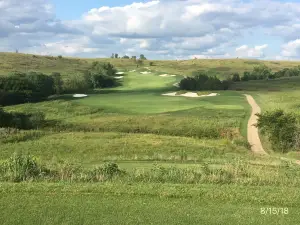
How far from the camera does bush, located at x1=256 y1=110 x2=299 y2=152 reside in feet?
142

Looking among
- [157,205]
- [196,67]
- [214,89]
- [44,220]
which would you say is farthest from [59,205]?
[196,67]

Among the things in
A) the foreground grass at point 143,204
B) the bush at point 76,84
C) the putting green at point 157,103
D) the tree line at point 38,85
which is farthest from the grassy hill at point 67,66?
the foreground grass at point 143,204

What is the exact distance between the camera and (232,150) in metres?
38.8

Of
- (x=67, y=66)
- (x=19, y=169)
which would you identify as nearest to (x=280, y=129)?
(x=19, y=169)

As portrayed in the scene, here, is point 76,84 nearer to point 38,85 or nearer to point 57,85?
point 57,85

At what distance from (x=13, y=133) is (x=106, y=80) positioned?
85.8 metres

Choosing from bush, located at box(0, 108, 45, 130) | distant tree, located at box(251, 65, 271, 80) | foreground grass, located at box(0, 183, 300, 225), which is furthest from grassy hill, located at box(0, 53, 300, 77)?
foreground grass, located at box(0, 183, 300, 225)

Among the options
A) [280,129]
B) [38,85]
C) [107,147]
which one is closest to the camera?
[107,147]

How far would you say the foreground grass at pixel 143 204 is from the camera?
9578 millimetres

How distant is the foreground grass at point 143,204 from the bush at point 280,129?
31923 millimetres

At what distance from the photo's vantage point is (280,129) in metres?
43.9

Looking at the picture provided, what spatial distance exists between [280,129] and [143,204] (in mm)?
35927

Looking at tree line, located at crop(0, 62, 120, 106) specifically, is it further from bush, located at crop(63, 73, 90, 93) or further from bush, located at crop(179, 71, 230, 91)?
bush, located at crop(179, 71, 230, 91)

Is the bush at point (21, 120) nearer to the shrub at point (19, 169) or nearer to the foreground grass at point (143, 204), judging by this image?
the shrub at point (19, 169)
